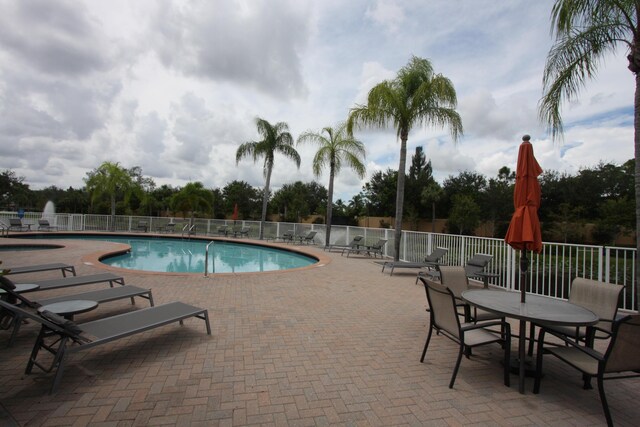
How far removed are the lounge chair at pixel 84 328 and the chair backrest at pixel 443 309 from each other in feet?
8.70

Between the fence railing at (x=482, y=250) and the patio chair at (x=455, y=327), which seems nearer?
the patio chair at (x=455, y=327)

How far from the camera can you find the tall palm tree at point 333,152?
1570cm

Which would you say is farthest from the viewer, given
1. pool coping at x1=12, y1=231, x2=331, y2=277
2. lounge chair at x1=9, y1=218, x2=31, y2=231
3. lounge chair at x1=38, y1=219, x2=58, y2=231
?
lounge chair at x1=38, y1=219, x2=58, y2=231

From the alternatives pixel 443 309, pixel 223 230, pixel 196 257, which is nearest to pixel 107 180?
pixel 223 230

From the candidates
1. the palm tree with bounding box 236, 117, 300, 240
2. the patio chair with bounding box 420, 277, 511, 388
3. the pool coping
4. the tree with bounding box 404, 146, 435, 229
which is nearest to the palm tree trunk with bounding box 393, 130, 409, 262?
the pool coping

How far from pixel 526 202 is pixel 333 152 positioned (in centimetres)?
1325

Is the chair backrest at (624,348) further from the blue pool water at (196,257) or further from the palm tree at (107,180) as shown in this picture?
the palm tree at (107,180)

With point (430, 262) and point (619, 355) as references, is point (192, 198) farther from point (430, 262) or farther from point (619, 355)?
point (619, 355)

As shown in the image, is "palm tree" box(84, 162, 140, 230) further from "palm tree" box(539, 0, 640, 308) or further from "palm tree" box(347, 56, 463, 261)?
"palm tree" box(539, 0, 640, 308)

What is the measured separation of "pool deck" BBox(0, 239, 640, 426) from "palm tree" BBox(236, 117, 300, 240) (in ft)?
49.9

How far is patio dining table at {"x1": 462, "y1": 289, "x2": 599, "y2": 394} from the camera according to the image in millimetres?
2734

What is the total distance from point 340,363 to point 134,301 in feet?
12.8

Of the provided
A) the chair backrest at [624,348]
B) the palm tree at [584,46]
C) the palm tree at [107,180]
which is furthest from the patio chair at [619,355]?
the palm tree at [107,180]

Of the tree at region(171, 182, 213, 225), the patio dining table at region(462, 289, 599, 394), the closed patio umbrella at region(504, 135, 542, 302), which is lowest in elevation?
the patio dining table at region(462, 289, 599, 394)
